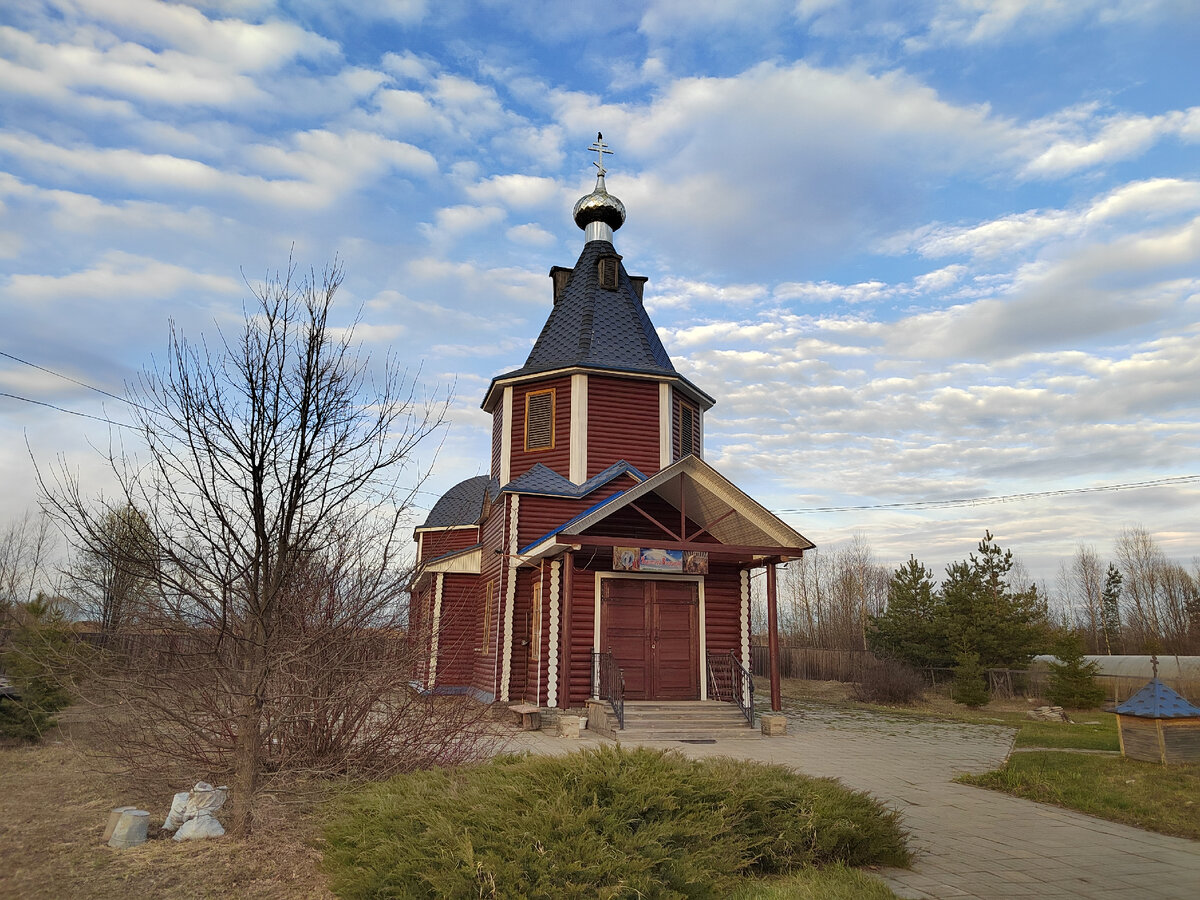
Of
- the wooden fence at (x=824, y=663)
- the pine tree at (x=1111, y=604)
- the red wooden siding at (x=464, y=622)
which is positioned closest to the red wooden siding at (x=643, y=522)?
the red wooden siding at (x=464, y=622)

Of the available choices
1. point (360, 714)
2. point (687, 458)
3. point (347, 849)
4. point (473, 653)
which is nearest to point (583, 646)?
point (687, 458)

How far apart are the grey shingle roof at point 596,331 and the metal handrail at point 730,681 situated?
251 inches

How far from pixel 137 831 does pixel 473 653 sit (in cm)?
1290

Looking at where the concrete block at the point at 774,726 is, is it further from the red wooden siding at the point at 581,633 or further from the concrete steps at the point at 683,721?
the red wooden siding at the point at 581,633

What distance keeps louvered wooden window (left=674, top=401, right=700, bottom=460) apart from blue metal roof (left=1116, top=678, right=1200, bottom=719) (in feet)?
31.3

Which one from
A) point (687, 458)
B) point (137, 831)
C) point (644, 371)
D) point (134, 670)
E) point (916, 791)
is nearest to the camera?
point (137, 831)

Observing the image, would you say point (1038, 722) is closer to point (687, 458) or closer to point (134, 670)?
point (687, 458)

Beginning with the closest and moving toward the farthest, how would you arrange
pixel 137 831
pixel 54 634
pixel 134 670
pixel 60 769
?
pixel 137 831 < pixel 134 670 < pixel 60 769 < pixel 54 634

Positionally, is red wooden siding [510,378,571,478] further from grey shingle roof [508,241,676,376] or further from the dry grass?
the dry grass

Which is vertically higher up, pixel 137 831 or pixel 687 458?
pixel 687 458

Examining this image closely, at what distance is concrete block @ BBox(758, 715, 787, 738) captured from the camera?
40.2 ft

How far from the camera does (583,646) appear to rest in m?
13.5

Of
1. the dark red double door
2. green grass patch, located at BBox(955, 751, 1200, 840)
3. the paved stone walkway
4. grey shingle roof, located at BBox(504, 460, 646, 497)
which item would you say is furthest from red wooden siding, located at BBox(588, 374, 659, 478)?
green grass patch, located at BBox(955, 751, 1200, 840)

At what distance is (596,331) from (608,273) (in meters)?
2.31
